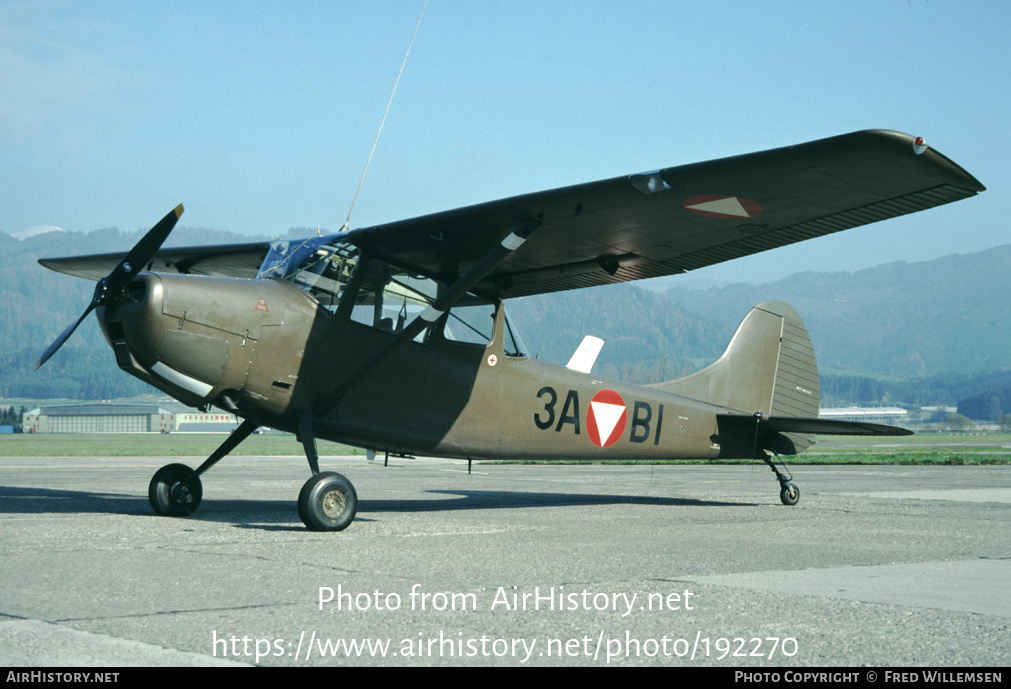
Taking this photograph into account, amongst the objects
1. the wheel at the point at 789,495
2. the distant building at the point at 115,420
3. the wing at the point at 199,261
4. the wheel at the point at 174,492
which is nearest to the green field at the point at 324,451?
the wing at the point at 199,261

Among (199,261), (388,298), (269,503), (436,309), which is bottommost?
(269,503)

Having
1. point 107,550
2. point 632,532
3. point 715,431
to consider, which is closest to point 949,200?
point 632,532

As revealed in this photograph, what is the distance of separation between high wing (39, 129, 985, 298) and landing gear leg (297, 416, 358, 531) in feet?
7.62

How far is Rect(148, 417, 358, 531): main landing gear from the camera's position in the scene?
797cm

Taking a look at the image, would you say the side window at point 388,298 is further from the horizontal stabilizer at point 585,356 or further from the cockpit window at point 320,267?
the horizontal stabilizer at point 585,356

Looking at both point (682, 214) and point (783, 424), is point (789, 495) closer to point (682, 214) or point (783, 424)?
point (783, 424)

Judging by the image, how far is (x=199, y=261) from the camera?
11.8 metres

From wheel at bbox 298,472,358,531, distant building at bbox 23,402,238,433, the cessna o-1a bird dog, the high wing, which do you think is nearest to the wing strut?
the cessna o-1a bird dog

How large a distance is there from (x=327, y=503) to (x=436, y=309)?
201 cm

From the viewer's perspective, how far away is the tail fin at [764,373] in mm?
13086

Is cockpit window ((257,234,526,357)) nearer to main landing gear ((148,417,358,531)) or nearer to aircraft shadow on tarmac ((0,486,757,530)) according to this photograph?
main landing gear ((148,417,358,531))

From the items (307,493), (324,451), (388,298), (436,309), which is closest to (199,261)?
(388,298)

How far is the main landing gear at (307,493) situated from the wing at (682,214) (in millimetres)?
2194
